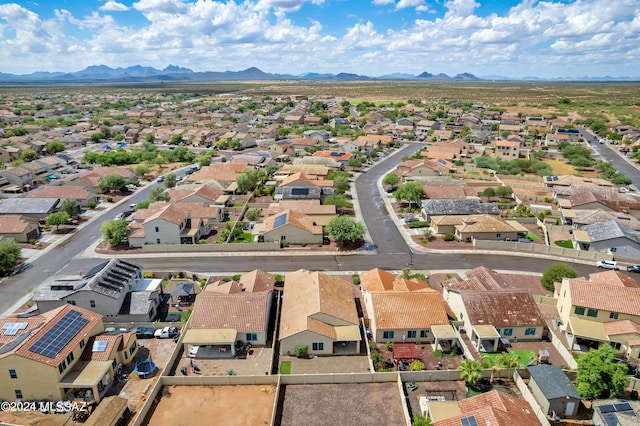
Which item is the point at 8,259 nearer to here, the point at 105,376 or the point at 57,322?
the point at 57,322

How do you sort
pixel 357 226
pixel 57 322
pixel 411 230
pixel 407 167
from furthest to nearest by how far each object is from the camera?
pixel 407 167 → pixel 411 230 → pixel 357 226 → pixel 57 322

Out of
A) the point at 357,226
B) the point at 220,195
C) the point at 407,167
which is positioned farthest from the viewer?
the point at 407,167

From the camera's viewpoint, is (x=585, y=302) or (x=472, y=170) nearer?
(x=585, y=302)

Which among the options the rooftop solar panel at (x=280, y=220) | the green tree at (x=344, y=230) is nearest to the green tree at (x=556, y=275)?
the green tree at (x=344, y=230)

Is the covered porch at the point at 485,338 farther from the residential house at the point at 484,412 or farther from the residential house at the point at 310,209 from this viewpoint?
the residential house at the point at 310,209

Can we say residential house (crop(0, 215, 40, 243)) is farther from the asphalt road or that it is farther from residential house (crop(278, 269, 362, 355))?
residential house (crop(278, 269, 362, 355))

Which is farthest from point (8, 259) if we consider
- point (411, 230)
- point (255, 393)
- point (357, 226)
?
point (411, 230)

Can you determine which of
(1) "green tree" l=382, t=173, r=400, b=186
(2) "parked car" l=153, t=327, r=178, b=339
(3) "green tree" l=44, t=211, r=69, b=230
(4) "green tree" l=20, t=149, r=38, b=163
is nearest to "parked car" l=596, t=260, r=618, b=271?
(1) "green tree" l=382, t=173, r=400, b=186
